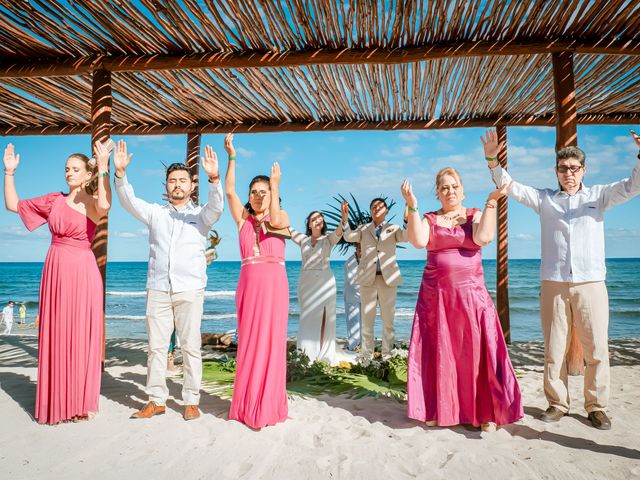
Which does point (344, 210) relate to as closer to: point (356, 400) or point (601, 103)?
point (356, 400)

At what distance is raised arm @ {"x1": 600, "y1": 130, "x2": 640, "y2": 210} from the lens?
3.39 metres

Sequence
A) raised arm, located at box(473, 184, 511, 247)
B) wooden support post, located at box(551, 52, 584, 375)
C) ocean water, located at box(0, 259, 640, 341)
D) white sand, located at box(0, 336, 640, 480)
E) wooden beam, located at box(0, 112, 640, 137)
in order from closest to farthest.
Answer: white sand, located at box(0, 336, 640, 480), raised arm, located at box(473, 184, 511, 247), wooden support post, located at box(551, 52, 584, 375), wooden beam, located at box(0, 112, 640, 137), ocean water, located at box(0, 259, 640, 341)

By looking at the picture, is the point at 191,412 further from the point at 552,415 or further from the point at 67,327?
the point at 552,415

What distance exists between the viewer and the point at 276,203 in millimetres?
3664

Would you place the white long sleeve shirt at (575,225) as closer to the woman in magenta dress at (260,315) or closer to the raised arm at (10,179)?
the woman in magenta dress at (260,315)

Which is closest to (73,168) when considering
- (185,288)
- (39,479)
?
(185,288)

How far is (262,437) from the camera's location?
3.34 metres

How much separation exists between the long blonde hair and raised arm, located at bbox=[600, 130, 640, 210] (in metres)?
4.10

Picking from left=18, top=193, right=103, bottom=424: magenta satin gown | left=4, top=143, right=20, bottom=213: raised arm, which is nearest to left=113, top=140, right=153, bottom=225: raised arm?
left=18, top=193, right=103, bottom=424: magenta satin gown

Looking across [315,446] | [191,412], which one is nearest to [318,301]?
[191,412]

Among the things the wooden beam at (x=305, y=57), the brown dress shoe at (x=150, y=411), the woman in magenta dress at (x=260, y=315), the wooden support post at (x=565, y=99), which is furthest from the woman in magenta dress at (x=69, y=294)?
the wooden support post at (x=565, y=99)

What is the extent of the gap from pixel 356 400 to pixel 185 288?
1979mm

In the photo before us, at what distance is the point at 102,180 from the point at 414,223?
2529 millimetres

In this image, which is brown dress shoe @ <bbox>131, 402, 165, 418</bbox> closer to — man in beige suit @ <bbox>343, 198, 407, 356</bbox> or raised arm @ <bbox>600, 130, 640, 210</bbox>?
man in beige suit @ <bbox>343, 198, 407, 356</bbox>
